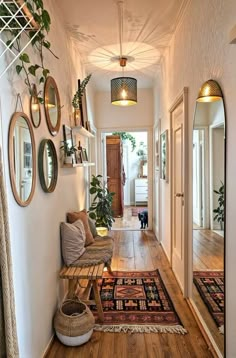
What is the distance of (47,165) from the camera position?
7.03 ft

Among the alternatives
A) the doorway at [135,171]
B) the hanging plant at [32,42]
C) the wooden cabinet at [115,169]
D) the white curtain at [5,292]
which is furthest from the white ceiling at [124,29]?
the doorway at [135,171]

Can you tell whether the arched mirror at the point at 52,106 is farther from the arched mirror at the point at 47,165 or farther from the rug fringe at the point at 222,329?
the rug fringe at the point at 222,329

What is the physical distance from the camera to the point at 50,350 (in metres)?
2.03

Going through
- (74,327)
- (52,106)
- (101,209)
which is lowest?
Result: (74,327)

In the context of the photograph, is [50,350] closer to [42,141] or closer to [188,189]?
[42,141]

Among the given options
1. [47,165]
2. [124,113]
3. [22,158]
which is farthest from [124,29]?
[124,113]

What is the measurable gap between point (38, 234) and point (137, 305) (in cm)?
130

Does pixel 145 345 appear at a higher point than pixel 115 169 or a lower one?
lower

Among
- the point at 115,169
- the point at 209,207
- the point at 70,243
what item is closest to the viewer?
the point at 209,207

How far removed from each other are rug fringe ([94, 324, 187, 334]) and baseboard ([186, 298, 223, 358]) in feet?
0.47

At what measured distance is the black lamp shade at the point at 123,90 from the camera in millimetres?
3492

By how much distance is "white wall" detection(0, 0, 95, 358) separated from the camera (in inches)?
59.7

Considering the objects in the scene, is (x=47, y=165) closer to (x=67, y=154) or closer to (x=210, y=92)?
(x=67, y=154)

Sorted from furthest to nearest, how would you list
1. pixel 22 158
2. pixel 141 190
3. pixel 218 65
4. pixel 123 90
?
pixel 141 190 < pixel 123 90 < pixel 218 65 < pixel 22 158
